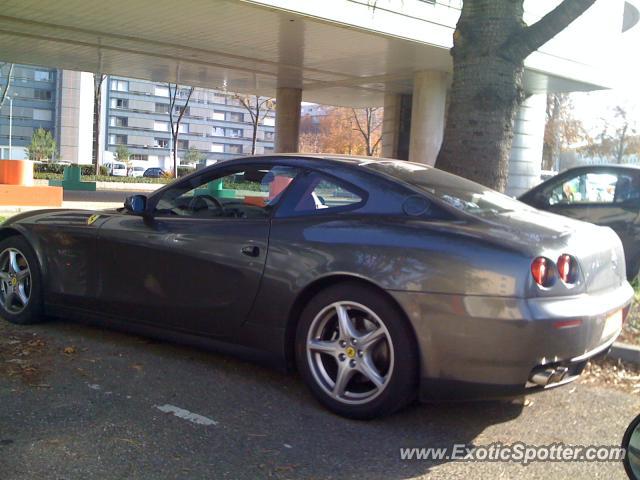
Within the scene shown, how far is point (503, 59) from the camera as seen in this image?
6.66 metres

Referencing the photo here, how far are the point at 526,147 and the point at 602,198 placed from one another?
16761 millimetres

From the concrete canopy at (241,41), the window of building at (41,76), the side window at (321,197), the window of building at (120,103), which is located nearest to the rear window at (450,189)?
the side window at (321,197)

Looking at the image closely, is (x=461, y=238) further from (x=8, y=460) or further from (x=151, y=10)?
(x=151, y=10)

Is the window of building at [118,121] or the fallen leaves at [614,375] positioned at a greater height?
the window of building at [118,121]

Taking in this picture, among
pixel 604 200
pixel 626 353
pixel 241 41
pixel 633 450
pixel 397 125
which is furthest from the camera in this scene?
pixel 397 125

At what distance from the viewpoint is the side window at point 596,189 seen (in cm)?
706

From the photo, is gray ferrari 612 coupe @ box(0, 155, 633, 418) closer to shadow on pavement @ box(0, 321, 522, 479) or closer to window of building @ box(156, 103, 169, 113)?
shadow on pavement @ box(0, 321, 522, 479)

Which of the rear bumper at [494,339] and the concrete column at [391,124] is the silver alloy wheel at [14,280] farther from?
the concrete column at [391,124]

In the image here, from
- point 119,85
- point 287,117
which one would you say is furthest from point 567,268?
point 119,85

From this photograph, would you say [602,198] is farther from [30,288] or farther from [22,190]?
[22,190]

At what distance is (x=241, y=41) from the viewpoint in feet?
57.3

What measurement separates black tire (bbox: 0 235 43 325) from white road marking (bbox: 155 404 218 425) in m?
1.97

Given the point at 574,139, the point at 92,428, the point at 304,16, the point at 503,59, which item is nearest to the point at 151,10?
the point at 304,16

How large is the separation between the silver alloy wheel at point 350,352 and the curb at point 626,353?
233 cm
